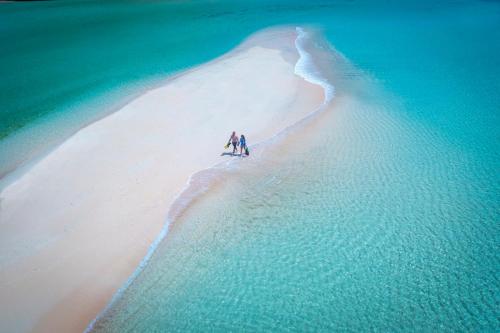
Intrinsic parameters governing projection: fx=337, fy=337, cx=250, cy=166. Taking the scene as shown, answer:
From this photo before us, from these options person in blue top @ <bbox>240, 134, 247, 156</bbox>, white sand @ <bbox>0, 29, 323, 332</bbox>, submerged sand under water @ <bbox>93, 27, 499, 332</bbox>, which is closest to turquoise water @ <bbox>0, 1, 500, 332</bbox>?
submerged sand under water @ <bbox>93, 27, 499, 332</bbox>

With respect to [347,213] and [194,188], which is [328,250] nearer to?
[347,213]

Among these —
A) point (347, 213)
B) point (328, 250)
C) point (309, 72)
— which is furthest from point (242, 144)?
point (309, 72)

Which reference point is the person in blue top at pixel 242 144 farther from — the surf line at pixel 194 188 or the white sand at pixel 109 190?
the white sand at pixel 109 190

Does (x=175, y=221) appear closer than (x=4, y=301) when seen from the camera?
No

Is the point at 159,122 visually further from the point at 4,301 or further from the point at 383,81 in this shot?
the point at 383,81

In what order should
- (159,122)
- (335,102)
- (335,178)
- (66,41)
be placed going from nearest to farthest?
(335,178), (159,122), (335,102), (66,41)

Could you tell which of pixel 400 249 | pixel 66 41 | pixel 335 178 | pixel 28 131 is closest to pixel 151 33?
pixel 66 41

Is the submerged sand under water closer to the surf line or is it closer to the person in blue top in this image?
the surf line
